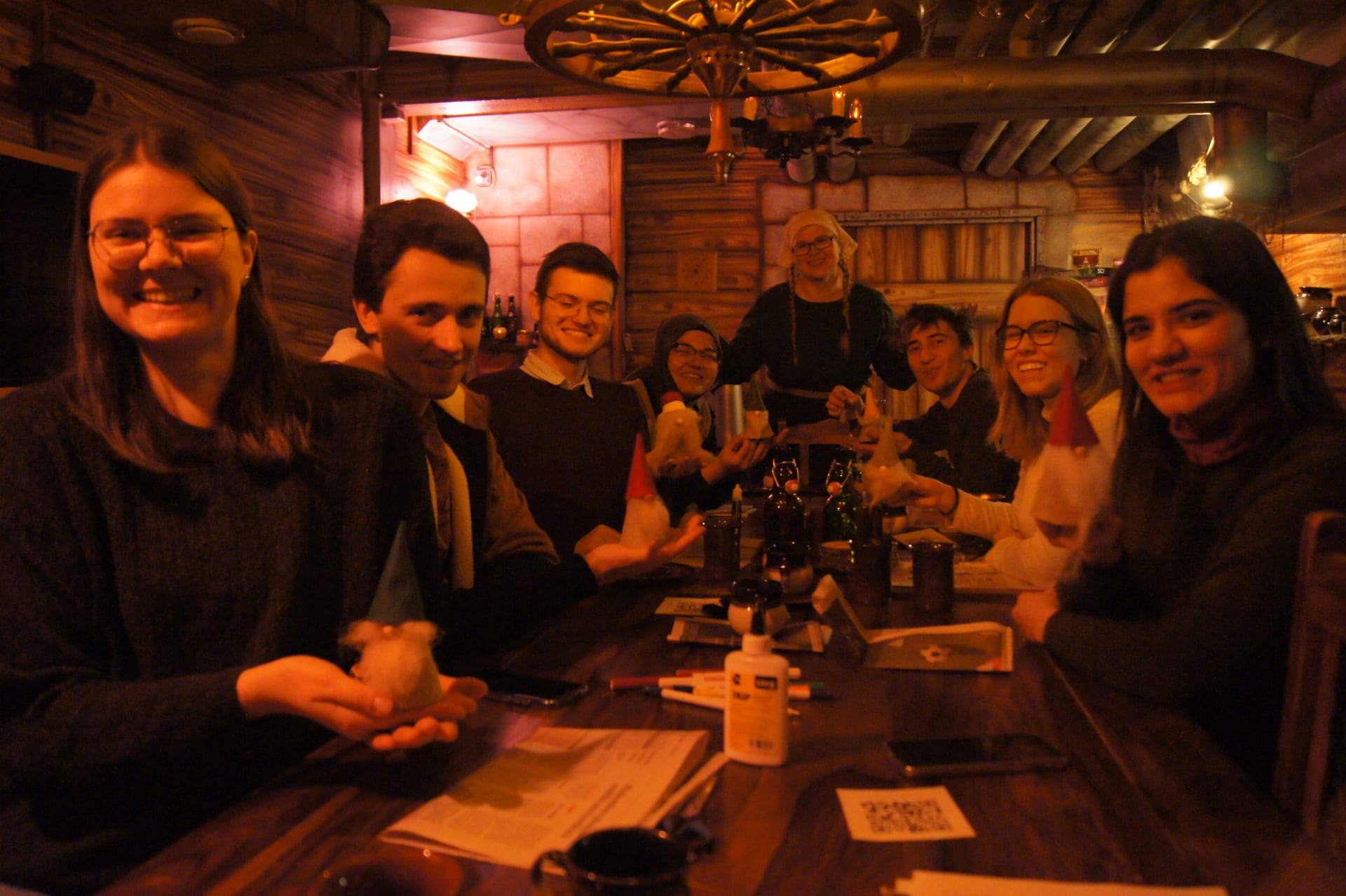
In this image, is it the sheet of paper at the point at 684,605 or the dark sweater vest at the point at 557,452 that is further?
the dark sweater vest at the point at 557,452

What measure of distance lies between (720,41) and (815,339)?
2.84 m

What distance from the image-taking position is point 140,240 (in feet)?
4.31

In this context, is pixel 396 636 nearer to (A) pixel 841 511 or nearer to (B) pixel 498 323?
(A) pixel 841 511

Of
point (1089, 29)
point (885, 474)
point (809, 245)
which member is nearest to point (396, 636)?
point (885, 474)

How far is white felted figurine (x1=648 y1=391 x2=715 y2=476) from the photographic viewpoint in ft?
10.5

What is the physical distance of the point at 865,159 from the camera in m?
7.19

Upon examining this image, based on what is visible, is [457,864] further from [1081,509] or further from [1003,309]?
[1003,309]

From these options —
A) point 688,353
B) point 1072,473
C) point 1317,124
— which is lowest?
point 1072,473

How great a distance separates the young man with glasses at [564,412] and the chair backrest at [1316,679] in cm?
190

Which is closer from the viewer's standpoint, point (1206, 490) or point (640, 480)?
point (1206, 490)

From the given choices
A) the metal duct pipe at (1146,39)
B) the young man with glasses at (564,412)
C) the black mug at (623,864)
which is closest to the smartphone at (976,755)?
the black mug at (623,864)

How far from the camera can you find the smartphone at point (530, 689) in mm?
1382

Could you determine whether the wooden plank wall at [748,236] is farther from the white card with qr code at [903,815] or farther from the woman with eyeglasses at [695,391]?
the white card with qr code at [903,815]

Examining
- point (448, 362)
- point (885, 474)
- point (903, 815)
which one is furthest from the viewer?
point (885, 474)
